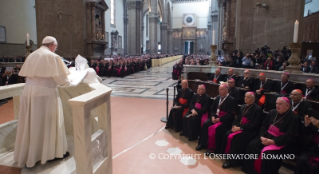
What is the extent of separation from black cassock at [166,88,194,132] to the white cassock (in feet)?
10.4

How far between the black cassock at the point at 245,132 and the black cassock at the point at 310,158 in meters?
0.84

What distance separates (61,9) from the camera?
15508mm

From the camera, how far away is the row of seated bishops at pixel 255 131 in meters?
3.57

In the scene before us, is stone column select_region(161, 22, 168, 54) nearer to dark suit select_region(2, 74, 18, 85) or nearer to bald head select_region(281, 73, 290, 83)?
dark suit select_region(2, 74, 18, 85)

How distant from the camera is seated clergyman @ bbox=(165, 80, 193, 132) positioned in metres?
5.92

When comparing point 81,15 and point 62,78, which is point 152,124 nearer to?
point 62,78

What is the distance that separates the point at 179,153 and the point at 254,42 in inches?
407

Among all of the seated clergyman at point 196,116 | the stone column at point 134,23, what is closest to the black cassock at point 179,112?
the seated clergyman at point 196,116

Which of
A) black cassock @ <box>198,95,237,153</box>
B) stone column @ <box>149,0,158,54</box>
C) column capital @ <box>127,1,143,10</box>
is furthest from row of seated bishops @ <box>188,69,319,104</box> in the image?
stone column @ <box>149,0,158,54</box>

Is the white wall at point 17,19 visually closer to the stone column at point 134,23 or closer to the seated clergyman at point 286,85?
the stone column at point 134,23

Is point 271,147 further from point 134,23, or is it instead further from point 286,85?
point 134,23

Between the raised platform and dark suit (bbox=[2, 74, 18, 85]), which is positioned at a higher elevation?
the raised platform

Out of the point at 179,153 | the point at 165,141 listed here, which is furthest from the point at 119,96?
the point at 179,153

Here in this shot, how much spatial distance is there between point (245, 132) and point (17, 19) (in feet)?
67.5
